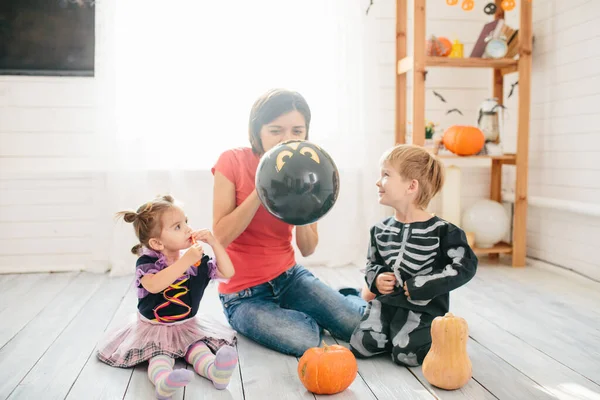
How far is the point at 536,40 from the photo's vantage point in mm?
3301

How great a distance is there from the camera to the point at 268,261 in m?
2.05

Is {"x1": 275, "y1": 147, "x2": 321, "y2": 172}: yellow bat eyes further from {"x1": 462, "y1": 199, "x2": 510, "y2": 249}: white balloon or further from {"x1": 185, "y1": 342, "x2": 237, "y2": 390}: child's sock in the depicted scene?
{"x1": 462, "y1": 199, "x2": 510, "y2": 249}: white balloon

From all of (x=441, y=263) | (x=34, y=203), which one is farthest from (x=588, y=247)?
(x=34, y=203)

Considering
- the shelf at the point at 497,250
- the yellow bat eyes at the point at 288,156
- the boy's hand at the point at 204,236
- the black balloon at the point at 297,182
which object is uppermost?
the yellow bat eyes at the point at 288,156

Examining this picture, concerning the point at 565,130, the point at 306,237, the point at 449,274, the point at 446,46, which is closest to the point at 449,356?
the point at 449,274

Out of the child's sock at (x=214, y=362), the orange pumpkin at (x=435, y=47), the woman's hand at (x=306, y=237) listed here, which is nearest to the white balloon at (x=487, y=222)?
the orange pumpkin at (x=435, y=47)

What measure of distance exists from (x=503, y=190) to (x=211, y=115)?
6.21 feet

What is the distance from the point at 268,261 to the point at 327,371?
61 centimetres

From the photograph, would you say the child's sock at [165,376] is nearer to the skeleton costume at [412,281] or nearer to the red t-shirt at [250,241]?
the red t-shirt at [250,241]

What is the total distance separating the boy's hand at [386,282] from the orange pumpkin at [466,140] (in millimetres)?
1489

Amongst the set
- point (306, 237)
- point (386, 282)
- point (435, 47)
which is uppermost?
point (435, 47)

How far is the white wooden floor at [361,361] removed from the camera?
1.59 m

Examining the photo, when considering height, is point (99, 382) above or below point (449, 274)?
below

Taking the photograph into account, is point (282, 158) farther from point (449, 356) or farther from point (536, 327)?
point (536, 327)
